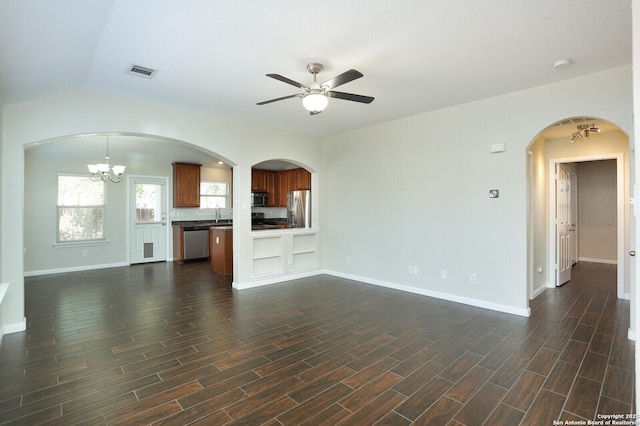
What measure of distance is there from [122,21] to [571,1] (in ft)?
10.3

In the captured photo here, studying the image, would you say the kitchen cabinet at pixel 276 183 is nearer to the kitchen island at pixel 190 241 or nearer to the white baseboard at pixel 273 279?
the kitchen island at pixel 190 241

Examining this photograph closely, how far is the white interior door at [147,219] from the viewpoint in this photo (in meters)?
8.04

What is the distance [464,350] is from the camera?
308cm

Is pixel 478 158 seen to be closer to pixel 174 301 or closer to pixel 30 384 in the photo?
pixel 174 301

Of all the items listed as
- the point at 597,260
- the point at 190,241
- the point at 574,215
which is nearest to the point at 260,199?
the point at 190,241

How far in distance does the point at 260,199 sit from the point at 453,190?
19.4ft

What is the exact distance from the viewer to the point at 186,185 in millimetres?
8539

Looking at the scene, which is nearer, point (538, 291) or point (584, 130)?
point (584, 130)

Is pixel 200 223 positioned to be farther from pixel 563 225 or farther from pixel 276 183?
pixel 563 225

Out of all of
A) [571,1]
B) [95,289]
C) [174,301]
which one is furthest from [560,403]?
[95,289]

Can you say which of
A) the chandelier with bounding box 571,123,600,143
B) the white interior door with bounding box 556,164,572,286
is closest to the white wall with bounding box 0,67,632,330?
the chandelier with bounding box 571,123,600,143

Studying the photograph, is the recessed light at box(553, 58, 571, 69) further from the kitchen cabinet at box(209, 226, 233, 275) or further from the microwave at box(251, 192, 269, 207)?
the microwave at box(251, 192, 269, 207)

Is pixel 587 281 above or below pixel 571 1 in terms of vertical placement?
below

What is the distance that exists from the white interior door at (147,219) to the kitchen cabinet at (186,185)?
367 mm
